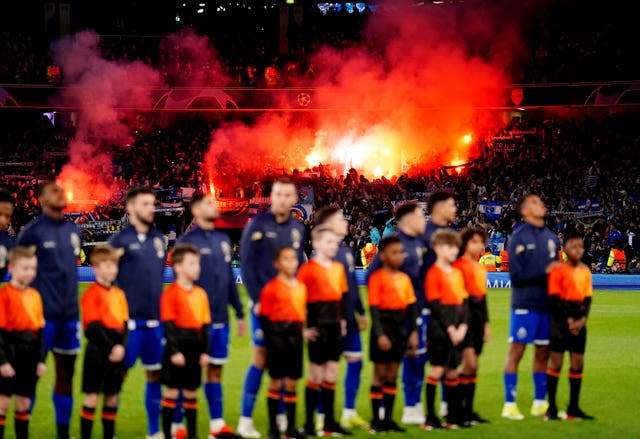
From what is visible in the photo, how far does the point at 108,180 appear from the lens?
35562 mm

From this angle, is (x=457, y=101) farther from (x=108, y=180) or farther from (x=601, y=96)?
(x=108, y=180)

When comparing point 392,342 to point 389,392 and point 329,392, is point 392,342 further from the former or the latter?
point 329,392

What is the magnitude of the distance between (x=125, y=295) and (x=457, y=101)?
28.6 m

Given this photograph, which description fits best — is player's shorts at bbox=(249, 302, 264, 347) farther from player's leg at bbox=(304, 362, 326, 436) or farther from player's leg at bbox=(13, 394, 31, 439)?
player's leg at bbox=(13, 394, 31, 439)

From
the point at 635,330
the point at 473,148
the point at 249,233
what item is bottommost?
the point at 635,330

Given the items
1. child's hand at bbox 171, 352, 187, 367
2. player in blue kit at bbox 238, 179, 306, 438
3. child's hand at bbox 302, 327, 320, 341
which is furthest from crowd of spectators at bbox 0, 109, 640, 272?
child's hand at bbox 171, 352, 187, 367

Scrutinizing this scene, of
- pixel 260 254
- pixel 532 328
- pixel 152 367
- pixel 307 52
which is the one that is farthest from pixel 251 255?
pixel 307 52

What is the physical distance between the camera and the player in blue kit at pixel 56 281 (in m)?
9.44

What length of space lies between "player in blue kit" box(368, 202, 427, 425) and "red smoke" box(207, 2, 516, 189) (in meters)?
26.6

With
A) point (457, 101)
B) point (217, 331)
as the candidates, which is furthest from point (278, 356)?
point (457, 101)

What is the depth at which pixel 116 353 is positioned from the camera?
897 cm

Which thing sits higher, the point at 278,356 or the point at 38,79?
the point at 38,79

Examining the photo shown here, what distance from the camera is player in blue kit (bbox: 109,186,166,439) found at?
9.62 meters

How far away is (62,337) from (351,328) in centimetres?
272
